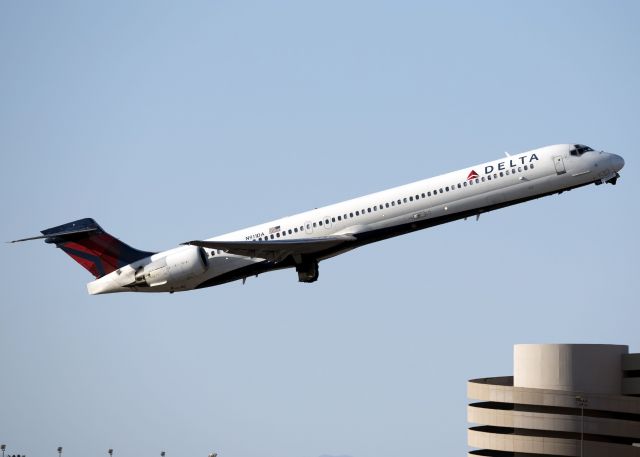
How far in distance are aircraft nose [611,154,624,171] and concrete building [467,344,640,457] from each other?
20970mm

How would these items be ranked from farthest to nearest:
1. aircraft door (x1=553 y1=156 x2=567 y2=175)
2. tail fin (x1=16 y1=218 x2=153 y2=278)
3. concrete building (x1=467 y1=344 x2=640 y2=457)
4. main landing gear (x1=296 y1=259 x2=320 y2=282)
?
concrete building (x1=467 y1=344 x2=640 y2=457) < tail fin (x1=16 y1=218 x2=153 y2=278) < main landing gear (x1=296 y1=259 x2=320 y2=282) < aircraft door (x1=553 y1=156 x2=567 y2=175)

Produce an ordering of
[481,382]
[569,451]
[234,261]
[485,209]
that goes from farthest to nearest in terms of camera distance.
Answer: [481,382]
[569,451]
[234,261]
[485,209]

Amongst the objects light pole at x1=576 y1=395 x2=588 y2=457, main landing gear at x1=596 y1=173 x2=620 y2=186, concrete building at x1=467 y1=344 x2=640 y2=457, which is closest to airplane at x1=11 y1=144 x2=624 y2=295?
main landing gear at x1=596 y1=173 x2=620 y2=186

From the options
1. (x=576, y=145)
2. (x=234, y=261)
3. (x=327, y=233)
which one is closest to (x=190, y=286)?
(x=234, y=261)

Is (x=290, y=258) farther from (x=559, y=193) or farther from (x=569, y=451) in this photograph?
(x=569, y=451)

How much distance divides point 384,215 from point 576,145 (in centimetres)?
1082

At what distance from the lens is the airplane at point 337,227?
6844 cm

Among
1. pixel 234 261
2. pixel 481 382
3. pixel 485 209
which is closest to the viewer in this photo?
pixel 485 209

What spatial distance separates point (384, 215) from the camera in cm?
6925

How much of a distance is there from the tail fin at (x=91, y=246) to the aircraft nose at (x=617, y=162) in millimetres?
26701

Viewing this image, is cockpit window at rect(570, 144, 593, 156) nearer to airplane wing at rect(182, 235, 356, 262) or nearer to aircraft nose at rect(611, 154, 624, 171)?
aircraft nose at rect(611, 154, 624, 171)

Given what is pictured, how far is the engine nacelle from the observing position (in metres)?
73.8

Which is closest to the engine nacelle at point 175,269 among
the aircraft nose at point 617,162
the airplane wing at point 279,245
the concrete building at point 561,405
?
the airplane wing at point 279,245

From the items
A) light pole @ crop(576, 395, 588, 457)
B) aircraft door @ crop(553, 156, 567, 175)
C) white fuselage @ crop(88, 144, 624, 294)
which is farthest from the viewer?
light pole @ crop(576, 395, 588, 457)
